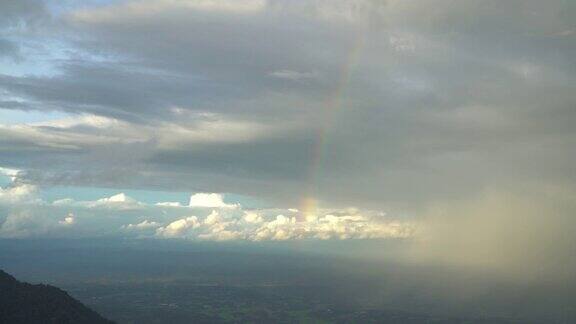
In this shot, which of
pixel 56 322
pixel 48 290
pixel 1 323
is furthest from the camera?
pixel 48 290

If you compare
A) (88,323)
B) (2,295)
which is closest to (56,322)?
(88,323)

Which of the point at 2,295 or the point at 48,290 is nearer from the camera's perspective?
the point at 2,295

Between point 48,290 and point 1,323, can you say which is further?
point 48,290

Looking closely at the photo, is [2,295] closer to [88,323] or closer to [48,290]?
[48,290]

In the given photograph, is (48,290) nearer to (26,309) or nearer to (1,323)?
(26,309)

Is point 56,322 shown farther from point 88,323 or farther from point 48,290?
point 48,290

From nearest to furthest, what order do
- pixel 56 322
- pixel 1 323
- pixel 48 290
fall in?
1. pixel 1 323
2. pixel 56 322
3. pixel 48 290

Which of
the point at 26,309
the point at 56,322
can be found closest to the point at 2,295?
the point at 26,309

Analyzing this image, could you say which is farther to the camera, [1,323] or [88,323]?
[88,323]
